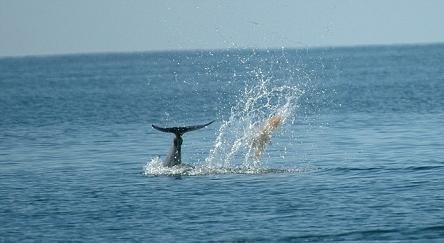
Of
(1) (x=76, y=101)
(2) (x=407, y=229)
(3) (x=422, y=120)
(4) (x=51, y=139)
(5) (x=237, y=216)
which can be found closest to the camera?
(2) (x=407, y=229)

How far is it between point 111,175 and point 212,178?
153 inches

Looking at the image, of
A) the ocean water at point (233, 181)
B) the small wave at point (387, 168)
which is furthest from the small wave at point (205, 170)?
the small wave at point (387, 168)

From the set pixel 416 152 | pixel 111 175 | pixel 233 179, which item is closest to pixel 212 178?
pixel 233 179

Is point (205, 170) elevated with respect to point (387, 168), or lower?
lower

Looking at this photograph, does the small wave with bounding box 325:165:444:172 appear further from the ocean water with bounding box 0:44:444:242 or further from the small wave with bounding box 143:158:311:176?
the small wave with bounding box 143:158:311:176

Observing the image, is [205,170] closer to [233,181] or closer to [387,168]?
[233,181]

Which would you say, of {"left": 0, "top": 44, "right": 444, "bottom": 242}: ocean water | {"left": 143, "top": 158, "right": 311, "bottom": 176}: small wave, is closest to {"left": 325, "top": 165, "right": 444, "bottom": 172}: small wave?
{"left": 0, "top": 44, "right": 444, "bottom": 242}: ocean water

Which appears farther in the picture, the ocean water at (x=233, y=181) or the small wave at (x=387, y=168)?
the small wave at (x=387, y=168)

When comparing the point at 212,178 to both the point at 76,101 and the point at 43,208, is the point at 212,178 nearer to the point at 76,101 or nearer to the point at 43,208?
the point at 43,208

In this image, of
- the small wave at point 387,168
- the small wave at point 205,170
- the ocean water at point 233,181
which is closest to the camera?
the ocean water at point 233,181

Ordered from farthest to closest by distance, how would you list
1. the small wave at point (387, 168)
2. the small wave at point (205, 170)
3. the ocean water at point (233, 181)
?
the small wave at point (205, 170) < the small wave at point (387, 168) < the ocean water at point (233, 181)

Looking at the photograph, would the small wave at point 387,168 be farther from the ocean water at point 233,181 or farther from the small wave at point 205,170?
the small wave at point 205,170

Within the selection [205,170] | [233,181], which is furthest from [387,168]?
[205,170]

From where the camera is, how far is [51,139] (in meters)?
54.1
